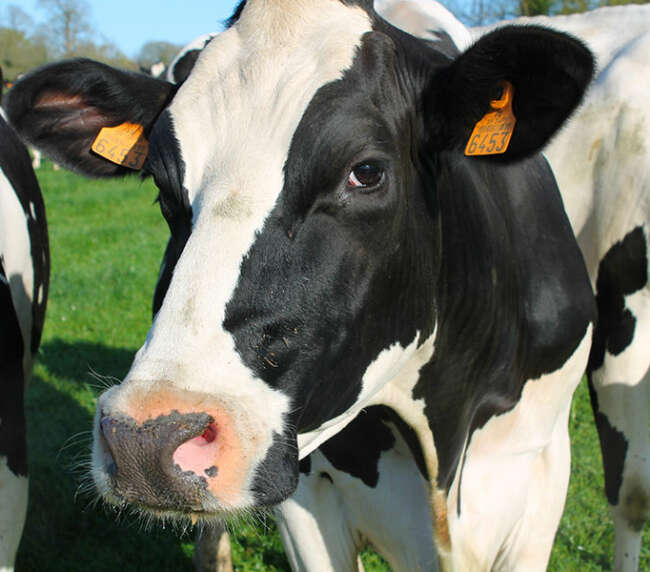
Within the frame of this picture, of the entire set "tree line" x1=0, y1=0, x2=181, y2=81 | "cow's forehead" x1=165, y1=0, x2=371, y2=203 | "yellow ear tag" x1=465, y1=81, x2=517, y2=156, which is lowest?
"tree line" x1=0, y1=0, x2=181, y2=81

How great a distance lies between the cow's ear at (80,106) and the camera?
2.42 m

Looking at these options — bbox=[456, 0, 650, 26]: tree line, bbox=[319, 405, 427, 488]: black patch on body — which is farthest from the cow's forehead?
bbox=[456, 0, 650, 26]: tree line

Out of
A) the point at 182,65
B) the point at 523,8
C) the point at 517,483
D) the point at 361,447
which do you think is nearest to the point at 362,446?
the point at 361,447

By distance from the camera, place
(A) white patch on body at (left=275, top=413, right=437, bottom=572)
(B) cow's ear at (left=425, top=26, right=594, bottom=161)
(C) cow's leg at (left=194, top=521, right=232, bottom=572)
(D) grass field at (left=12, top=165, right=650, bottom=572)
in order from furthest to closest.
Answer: (D) grass field at (left=12, top=165, right=650, bottom=572) → (C) cow's leg at (left=194, top=521, right=232, bottom=572) → (A) white patch on body at (left=275, top=413, right=437, bottom=572) → (B) cow's ear at (left=425, top=26, right=594, bottom=161)

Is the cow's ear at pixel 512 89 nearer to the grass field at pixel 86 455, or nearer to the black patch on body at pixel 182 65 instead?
the grass field at pixel 86 455

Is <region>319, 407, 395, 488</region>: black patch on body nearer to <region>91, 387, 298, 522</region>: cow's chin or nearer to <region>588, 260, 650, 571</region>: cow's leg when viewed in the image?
<region>91, 387, 298, 522</region>: cow's chin

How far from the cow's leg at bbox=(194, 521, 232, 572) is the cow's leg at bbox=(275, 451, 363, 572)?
0.87m

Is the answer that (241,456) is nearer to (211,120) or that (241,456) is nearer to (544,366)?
(211,120)

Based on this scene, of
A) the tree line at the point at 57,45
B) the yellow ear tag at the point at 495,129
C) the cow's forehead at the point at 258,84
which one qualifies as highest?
the cow's forehead at the point at 258,84

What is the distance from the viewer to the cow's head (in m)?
1.59

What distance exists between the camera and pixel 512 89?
2.11m

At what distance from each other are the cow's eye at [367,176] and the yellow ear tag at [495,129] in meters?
0.36

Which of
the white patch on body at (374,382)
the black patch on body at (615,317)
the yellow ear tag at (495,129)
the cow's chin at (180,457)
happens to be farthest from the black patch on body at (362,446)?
the black patch on body at (615,317)

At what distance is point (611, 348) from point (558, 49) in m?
1.88
